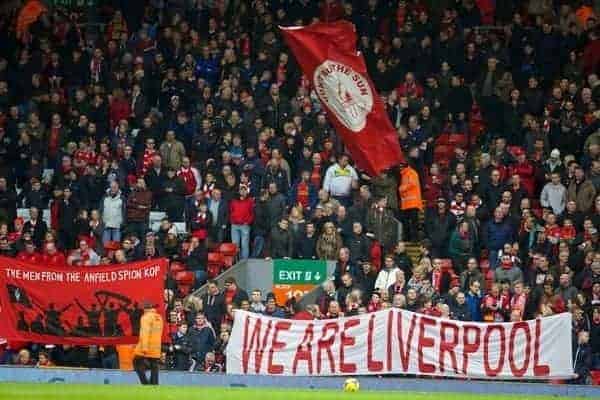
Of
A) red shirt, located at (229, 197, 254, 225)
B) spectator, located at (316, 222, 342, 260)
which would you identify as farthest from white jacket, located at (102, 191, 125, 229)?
spectator, located at (316, 222, 342, 260)

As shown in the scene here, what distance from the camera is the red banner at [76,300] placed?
2983 cm

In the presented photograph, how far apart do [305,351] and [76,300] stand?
13.7 feet

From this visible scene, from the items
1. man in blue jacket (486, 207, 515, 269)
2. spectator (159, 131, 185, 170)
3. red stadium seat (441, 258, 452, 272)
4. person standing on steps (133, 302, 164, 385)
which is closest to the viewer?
person standing on steps (133, 302, 164, 385)

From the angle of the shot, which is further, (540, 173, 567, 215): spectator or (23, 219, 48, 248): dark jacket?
(23, 219, 48, 248): dark jacket

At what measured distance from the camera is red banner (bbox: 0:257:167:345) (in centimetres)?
2983

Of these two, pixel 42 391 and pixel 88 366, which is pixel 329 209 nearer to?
pixel 88 366

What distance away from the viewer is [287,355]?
28.7m

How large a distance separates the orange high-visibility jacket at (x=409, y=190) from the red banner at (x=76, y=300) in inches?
219

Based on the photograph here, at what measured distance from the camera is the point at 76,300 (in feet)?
98.6

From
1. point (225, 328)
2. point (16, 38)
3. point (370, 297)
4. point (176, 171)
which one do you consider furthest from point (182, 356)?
point (16, 38)

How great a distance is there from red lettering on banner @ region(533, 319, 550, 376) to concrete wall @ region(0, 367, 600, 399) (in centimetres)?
39

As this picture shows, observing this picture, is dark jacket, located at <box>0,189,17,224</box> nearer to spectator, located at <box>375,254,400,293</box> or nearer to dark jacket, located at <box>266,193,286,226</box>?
dark jacket, located at <box>266,193,286,226</box>

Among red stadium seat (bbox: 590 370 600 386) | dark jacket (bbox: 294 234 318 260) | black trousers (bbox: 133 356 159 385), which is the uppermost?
dark jacket (bbox: 294 234 318 260)

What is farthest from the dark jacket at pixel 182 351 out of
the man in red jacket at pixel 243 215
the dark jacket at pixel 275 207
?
the dark jacket at pixel 275 207
